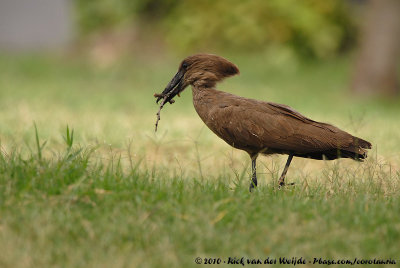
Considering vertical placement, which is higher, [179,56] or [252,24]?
[252,24]

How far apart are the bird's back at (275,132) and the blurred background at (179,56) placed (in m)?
3.10

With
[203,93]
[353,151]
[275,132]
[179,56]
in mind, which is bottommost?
[353,151]

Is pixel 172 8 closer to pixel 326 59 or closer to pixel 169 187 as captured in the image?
pixel 326 59

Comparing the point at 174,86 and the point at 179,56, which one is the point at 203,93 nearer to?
the point at 174,86

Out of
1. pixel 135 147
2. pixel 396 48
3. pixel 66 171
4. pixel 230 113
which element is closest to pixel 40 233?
pixel 66 171

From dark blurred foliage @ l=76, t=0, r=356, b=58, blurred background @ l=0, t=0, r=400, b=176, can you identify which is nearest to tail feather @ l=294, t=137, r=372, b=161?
blurred background @ l=0, t=0, r=400, b=176

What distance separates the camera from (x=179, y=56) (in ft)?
61.0

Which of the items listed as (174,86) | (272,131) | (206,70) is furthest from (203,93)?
(272,131)

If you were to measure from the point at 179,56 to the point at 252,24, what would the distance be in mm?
2332

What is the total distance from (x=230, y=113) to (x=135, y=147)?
243 centimetres

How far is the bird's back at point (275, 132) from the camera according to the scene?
4.89m

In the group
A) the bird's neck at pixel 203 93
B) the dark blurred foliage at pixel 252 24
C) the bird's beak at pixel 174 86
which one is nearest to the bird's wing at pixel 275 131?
the bird's neck at pixel 203 93

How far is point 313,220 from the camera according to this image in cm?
401

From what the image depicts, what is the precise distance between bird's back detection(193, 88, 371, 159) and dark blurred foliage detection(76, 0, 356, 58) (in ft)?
41.9
